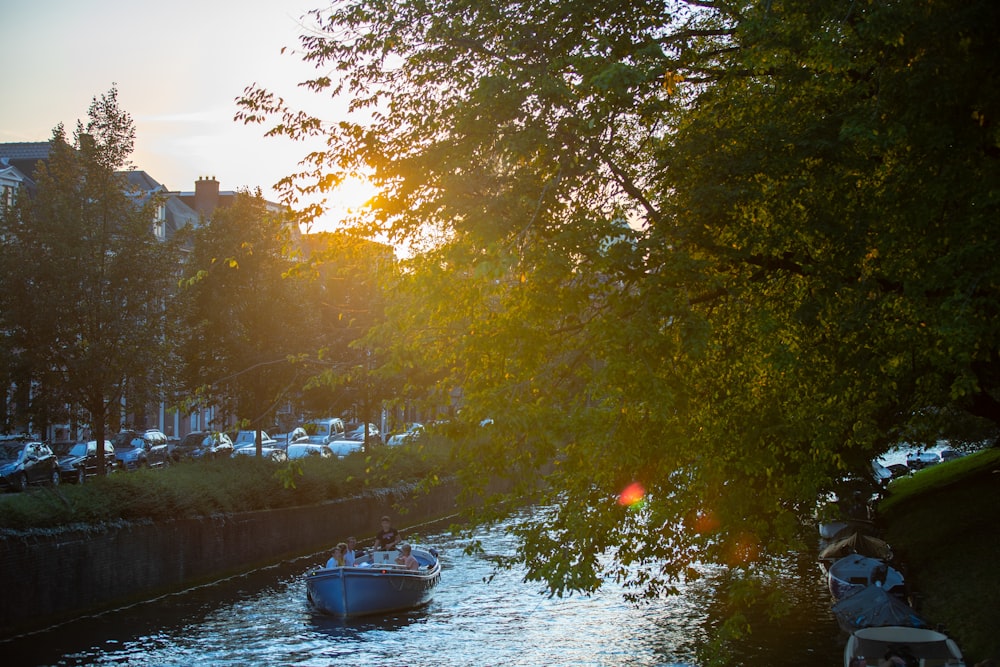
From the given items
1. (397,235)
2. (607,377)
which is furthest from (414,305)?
(607,377)

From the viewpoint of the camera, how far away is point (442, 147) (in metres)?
13.9

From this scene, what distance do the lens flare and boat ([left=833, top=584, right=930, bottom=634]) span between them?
29.4 ft

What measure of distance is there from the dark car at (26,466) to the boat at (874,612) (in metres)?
24.6

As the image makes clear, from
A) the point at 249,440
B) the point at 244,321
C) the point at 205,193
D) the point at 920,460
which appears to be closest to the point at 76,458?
the point at 244,321

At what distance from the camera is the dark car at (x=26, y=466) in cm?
3516

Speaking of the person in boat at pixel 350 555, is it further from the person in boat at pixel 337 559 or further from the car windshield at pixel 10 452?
the car windshield at pixel 10 452

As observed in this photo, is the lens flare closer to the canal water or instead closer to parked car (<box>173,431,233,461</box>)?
the canal water

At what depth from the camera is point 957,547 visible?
27438 mm

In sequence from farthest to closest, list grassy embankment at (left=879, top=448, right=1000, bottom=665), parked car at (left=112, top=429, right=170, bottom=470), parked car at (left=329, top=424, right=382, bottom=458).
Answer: parked car at (left=329, top=424, right=382, bottom=458) < parked car at (left=112, top=429, right=170, bottom=470) < grassy embankment at (left=879, top=448, right=1000, bottom=665)

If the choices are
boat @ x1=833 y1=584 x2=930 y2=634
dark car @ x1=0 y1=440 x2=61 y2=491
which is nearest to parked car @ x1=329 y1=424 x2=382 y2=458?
dark car @ x1=0 y1=440 x2=61 y2=491

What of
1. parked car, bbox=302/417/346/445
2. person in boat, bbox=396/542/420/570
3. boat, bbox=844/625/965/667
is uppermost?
parked car, bbox=302/417/346/445

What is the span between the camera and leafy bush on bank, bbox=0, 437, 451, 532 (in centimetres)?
2334

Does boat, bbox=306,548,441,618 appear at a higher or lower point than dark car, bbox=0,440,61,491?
lower

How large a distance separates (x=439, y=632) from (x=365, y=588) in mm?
2639
